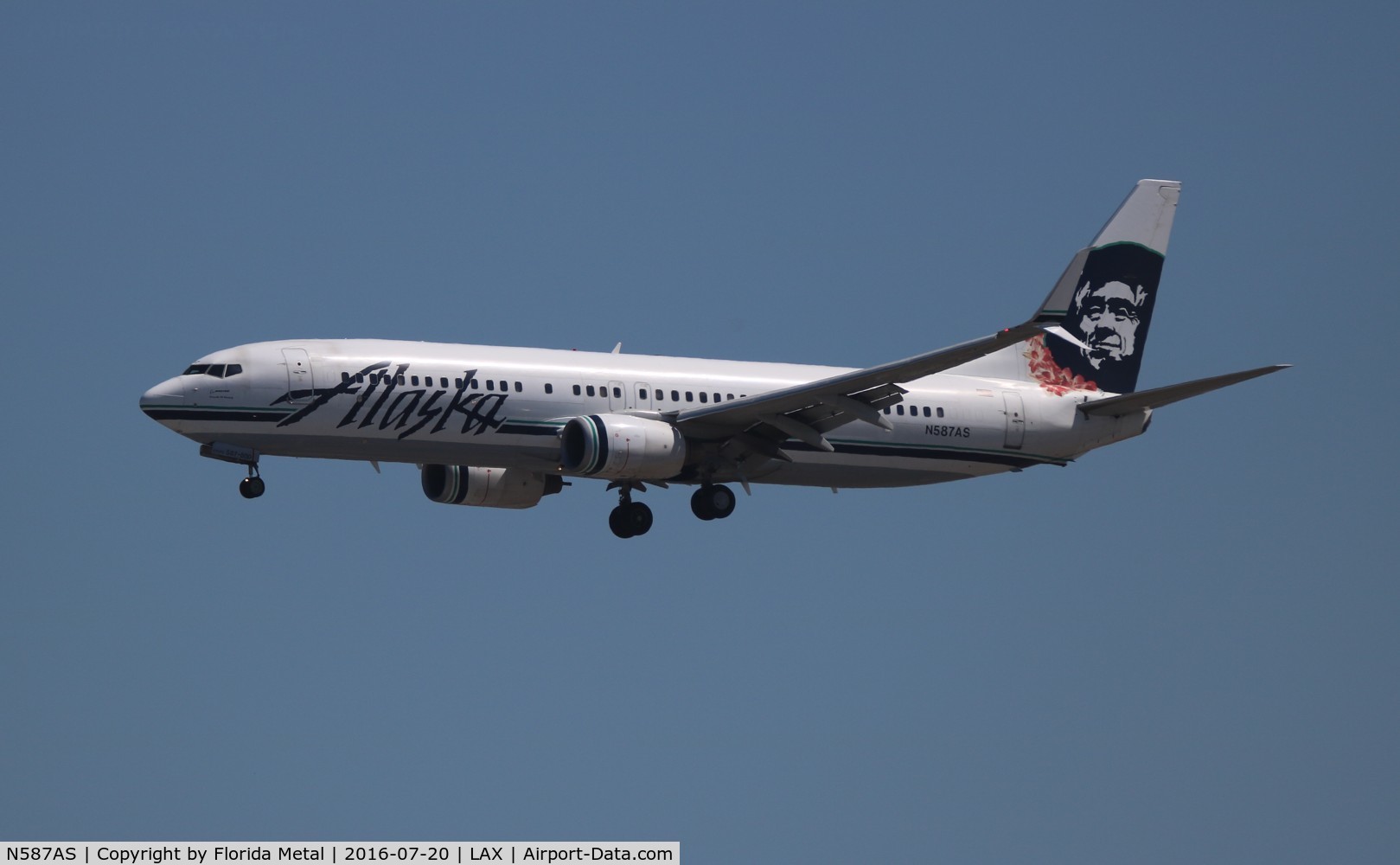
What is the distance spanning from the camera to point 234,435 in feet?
173

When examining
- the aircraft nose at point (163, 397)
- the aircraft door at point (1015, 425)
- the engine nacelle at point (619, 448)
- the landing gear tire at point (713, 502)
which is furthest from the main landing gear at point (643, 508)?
the aircraft nose at point (163, 397)

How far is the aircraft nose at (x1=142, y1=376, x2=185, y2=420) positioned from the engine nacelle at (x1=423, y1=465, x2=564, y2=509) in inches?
355

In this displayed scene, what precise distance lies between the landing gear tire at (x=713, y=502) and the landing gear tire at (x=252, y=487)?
37.7 ft

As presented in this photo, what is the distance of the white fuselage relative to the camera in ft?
173

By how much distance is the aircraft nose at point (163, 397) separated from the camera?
173ft

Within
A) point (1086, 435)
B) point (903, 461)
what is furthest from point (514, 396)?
point (1086, 435)

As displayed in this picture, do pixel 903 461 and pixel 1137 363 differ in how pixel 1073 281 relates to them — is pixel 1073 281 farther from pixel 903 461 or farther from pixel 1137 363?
pixel 903 461

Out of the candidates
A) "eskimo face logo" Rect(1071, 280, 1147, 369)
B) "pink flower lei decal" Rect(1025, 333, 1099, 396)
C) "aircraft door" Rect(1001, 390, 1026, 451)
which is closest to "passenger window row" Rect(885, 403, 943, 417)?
"aircraft door" Rect(1001, 390, 1026, 451)

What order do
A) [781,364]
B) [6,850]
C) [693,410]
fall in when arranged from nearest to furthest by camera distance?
[6,850]
[693,410]
[781,364]

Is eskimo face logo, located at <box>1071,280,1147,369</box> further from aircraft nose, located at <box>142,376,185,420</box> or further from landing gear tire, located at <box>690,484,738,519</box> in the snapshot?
aircraft nose, located at <box>142,376,185,420</box>

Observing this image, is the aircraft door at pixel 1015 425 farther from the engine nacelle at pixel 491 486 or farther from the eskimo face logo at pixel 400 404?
the eskimo face logo at pixel 400 404

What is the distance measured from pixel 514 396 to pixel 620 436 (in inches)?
113

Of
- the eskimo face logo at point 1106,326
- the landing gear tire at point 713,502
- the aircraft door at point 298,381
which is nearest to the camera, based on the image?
the aircraft door at point 298,381

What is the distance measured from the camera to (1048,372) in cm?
6244
